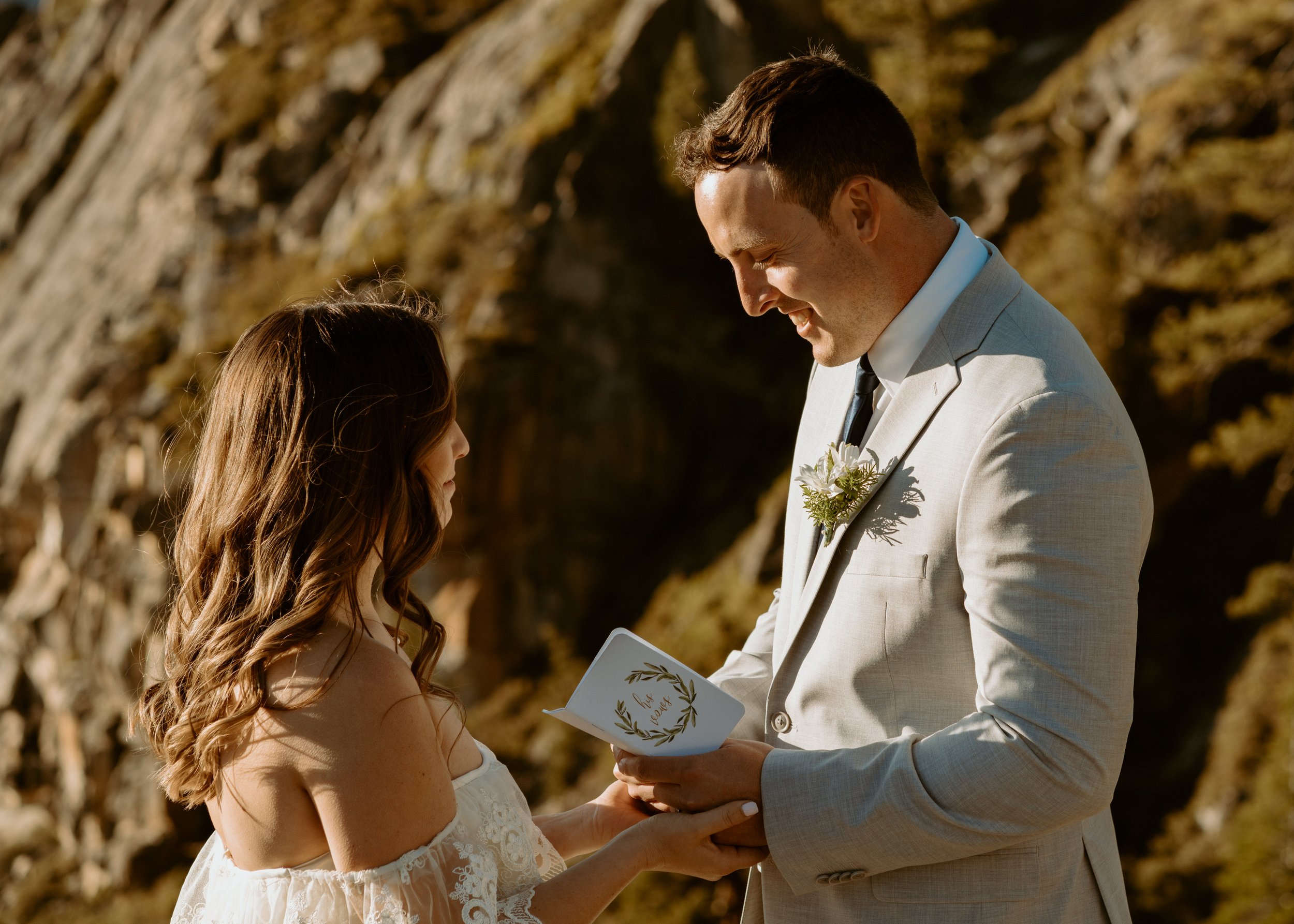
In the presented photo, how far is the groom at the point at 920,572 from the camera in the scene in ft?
6.54

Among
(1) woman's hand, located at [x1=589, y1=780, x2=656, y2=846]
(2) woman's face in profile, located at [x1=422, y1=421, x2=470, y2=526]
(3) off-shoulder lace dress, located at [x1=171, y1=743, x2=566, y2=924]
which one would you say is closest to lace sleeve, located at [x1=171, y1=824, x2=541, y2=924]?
(3) off-shoulder lace dress, located at [x1=171, y1=743, x2=566, y2=924]

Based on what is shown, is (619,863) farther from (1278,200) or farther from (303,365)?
(1278,200)

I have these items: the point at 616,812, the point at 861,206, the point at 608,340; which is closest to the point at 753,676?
the point at 616,812

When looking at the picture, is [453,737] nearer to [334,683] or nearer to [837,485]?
[334,683]

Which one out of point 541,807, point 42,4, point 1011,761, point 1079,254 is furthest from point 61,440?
point 42,4

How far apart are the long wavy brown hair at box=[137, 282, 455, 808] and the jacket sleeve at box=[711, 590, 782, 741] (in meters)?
0.86

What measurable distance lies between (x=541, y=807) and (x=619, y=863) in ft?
25.4

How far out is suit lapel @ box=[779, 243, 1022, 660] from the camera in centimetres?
230

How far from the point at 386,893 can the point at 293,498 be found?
2.52 ft

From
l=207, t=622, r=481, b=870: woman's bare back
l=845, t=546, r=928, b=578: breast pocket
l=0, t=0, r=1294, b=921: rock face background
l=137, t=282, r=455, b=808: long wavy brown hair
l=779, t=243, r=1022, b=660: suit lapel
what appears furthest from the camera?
l=0, t=0, r=1294, b=921: rock face background

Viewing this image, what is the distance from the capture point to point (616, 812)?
2756mm

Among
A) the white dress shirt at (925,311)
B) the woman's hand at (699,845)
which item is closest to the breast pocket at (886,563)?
the white dress shirt at (925,311)

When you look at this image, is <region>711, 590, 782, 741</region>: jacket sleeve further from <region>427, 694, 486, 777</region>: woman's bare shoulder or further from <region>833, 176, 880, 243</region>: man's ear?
<region>833, 176, 880, 243</region>: man's ear

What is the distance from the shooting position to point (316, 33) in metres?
15.6
